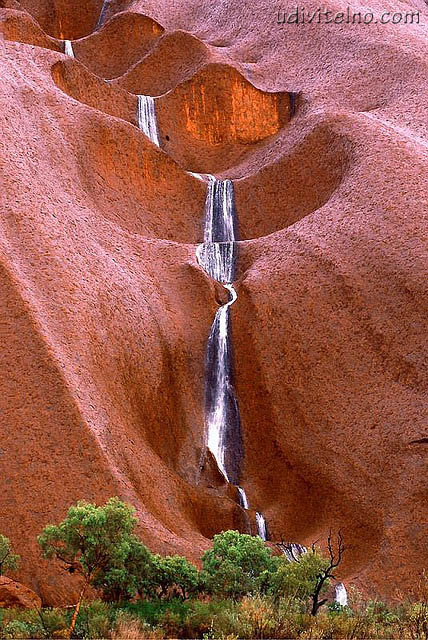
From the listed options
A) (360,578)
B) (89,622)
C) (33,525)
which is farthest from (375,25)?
(89,622)

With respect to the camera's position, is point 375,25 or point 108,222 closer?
point 108,222

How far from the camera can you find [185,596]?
Answer: 55.8 feet

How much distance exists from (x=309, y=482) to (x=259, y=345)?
162 inches

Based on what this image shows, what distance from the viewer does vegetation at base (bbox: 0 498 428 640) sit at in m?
13.8

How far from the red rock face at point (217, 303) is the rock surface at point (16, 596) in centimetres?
55

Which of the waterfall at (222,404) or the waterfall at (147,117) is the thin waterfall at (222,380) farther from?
the waterfall at (147,117)

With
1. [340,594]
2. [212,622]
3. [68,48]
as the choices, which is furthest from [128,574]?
[68,48]

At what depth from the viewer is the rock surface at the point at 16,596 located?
640 inches

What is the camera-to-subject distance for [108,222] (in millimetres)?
27125

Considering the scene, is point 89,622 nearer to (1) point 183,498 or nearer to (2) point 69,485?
(2) point 69,485

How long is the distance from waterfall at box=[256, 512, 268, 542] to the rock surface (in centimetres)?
688

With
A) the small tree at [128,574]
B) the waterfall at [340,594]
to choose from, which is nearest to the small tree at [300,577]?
the small tree at [128,574]

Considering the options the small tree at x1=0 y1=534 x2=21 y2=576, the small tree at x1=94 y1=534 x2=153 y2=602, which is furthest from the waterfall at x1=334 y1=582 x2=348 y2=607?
the small tree at x1=0 y1=534 x2=21 y2=576

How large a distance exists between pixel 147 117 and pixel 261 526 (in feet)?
60.7
